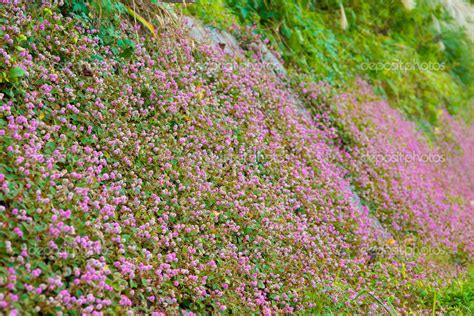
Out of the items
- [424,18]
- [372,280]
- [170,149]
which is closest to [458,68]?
[424,18]

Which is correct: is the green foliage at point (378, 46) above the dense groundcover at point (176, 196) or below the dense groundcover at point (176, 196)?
above

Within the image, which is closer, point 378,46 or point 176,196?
point 176,196

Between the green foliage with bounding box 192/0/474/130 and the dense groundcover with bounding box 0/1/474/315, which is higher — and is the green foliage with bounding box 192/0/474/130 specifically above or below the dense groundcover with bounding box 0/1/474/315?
above

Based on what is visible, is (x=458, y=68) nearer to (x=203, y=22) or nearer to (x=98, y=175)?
(x=203, y=22)

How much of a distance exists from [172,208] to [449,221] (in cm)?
451

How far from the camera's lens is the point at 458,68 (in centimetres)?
1454

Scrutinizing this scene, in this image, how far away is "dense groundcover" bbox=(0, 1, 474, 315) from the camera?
104 inches

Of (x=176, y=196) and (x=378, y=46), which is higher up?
(x=378, y=46)

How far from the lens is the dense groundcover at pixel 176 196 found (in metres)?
2.64

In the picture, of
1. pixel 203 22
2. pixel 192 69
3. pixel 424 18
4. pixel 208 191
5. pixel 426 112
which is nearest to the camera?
pixel 208 191

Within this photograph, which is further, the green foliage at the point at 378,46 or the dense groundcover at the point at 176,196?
the green foliage at the point at 378,46

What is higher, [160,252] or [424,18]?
[424,18]

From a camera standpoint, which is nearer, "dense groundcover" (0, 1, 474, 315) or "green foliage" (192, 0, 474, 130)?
"dense groundcover" (0, 1, 474, 315)

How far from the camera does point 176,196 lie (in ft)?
11.6
